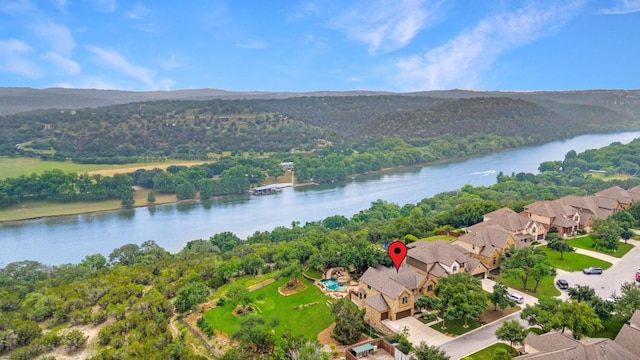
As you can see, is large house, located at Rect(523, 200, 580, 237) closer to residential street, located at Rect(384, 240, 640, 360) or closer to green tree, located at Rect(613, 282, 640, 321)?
residential street, located at Rect(384, 240, 640, 360)

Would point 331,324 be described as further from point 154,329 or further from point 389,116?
point 389,116

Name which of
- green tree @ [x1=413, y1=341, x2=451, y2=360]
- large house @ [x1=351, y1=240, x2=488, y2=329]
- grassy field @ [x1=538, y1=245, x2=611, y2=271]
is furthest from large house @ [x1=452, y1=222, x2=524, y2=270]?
green tree @ [x1=413, y1=341, x2=451, y2=360]

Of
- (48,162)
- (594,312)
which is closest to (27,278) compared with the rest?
(594,312)

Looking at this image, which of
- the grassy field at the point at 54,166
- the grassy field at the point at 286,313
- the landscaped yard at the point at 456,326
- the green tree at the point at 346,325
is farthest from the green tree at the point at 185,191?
the landscaped yard at the point at 456,326

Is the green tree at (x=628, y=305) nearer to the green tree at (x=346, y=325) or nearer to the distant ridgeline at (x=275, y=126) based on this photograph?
the green tree at (x=346, y=325)

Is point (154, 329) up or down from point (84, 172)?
down
